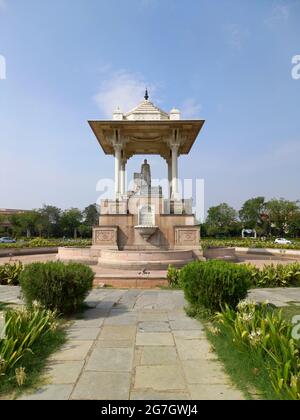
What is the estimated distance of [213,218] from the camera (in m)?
68.3

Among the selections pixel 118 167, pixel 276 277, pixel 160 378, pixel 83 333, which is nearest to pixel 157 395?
pixel 160 378

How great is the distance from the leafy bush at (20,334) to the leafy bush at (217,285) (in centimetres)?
258

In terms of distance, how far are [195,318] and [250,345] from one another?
7.20 ft

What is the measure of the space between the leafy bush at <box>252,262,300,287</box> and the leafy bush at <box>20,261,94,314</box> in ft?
19.0

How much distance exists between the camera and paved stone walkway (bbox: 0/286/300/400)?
3.32 metres

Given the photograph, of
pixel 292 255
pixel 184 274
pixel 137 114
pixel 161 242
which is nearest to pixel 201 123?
pixel 137 114

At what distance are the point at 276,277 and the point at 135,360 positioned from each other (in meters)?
7.24

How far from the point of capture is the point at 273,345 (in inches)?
148

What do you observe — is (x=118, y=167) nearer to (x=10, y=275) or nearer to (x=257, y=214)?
(x=10, y=275)

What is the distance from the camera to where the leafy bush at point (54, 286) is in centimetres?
603

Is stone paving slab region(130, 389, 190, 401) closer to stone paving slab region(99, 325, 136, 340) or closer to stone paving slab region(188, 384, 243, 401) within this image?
stone paving slab region(188, 384, 243, 401)

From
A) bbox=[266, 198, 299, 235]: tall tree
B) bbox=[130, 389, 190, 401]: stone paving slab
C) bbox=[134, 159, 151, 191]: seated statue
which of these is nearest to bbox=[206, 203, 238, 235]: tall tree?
bbox=[266, 198, 299, 235]: tall tree
